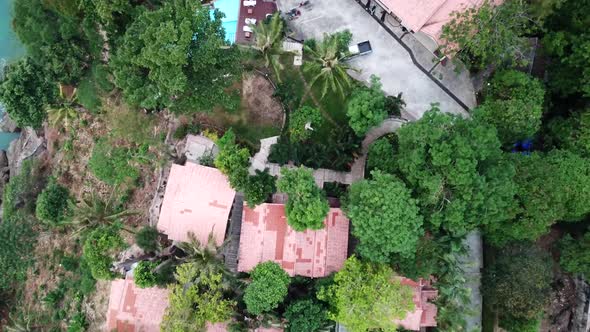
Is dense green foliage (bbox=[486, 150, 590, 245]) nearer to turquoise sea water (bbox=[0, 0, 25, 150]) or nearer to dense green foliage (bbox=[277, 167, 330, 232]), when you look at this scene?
dense green foliage (bbox=[277, 167, 330, 232])

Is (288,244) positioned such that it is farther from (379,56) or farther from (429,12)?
(429,12)

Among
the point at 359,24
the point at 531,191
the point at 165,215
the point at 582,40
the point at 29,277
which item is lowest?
the point at 29,277

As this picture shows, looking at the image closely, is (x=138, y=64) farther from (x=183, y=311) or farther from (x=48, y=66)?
(x=183, y=311)

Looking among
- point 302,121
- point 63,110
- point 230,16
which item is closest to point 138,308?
point 63,110

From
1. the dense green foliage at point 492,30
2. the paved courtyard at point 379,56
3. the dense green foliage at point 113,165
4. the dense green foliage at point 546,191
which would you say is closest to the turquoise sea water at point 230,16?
the paved courtyard at point 379,56

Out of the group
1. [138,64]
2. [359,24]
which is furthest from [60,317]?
[359,24]

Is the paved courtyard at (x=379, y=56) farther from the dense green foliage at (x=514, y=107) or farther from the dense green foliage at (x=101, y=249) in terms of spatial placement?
the dense green foliage at (x=101, y=249)
